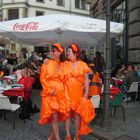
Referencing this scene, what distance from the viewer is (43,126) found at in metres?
8.73

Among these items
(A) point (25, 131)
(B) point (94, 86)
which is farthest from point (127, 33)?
(A) point (25, 131)

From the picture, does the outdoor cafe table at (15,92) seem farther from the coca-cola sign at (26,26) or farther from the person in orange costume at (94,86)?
the person in orange costume at (94,86)

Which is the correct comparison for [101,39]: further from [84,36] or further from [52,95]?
[52,95]

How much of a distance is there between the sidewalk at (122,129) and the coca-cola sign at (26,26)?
9.73 ft

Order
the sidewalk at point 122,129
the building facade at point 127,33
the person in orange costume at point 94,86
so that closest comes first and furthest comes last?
the sidewalk at point 122,129 → the person in orange costume at point 94,86 → the building facade at point 127,33

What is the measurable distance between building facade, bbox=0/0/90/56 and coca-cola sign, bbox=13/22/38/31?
1374 inches

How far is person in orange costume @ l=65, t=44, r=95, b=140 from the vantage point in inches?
272

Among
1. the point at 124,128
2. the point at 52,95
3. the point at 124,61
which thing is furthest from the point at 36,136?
Answer: the point at 124,61

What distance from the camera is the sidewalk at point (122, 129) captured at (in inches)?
301

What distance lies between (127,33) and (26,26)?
282 inches

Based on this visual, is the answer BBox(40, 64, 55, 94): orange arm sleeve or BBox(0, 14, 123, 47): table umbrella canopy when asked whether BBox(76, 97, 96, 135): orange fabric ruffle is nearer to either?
BBox(40, 64, 55, 94): orange arm sleeve

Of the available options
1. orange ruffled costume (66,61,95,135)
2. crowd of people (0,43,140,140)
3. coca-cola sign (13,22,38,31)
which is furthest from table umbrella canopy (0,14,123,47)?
orange ruffled costume (66,61,95,135)

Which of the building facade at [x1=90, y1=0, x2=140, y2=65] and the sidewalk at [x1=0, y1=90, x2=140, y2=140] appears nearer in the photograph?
the sidewalk at [x1=0, y1=90, x2=140, y2=140]

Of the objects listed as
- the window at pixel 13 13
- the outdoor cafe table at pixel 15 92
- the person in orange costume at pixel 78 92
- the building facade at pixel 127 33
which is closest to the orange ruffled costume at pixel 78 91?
the person in orange costume at pixel 78 92
